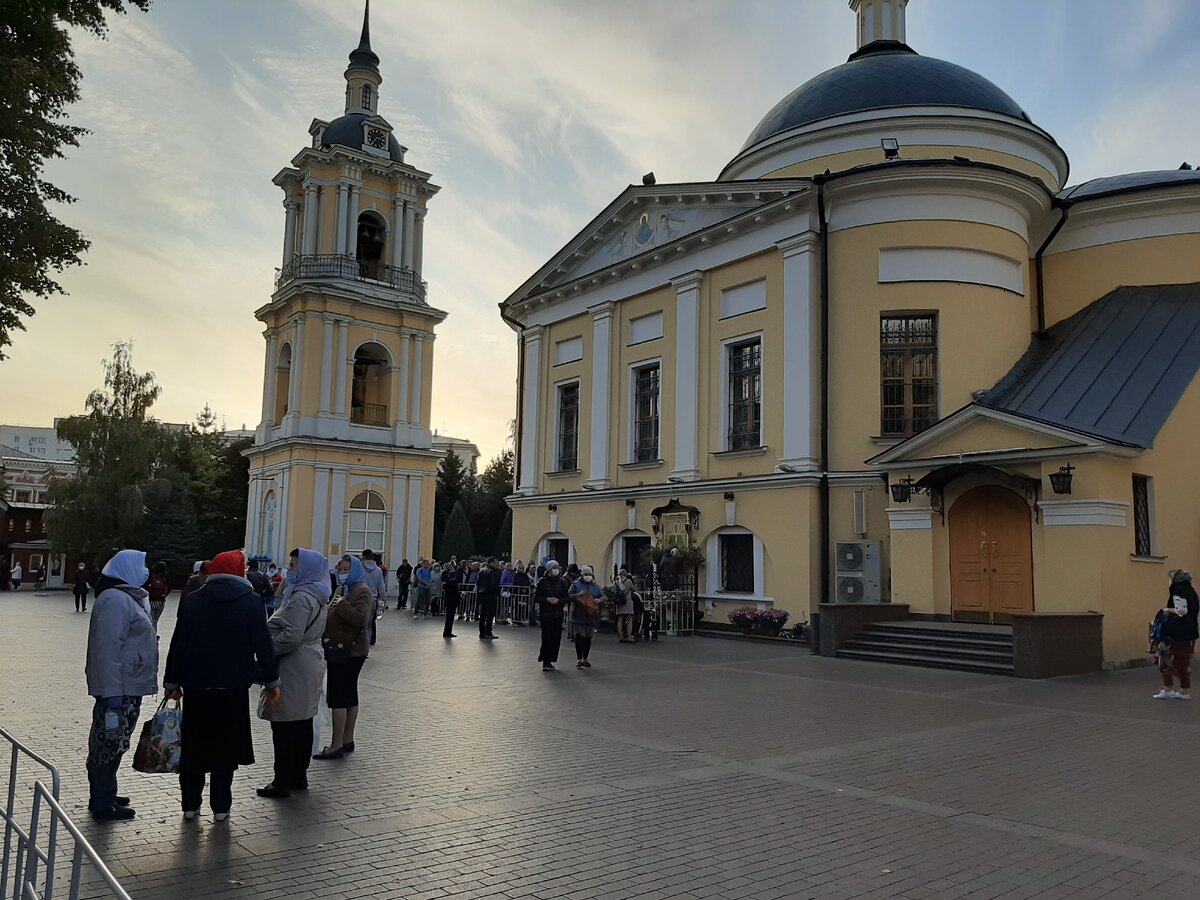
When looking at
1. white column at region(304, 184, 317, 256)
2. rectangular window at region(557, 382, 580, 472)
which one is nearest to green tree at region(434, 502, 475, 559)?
white column at region(304, 184, 317, 256)

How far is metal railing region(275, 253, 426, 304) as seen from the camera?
4328 cm

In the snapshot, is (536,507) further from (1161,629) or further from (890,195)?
(1161,629)

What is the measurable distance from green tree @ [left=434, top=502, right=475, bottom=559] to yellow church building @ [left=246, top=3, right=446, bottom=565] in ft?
28.1

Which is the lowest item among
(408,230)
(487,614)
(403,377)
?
(487,614)

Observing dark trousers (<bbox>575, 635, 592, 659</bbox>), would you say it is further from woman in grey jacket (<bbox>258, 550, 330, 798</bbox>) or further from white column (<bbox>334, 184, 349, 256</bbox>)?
white column (<bbox>334, 184, 349, 256</bbox>)

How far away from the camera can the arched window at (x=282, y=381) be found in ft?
148

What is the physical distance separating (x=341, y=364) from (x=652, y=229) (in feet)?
70.2

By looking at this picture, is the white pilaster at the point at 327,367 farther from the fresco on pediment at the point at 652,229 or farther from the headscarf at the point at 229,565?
the headscarf at the point at 229,565

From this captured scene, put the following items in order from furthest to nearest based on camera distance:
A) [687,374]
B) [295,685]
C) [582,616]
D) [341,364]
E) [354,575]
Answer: [341,364] → [687,374] → [582,616] → [354,575] → [295,685]

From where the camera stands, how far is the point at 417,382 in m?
45.4

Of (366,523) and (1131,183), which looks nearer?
(1131,183)

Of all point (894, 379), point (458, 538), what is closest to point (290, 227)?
point (458, 538)

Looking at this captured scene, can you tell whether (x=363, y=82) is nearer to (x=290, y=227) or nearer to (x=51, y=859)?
(x=290, y=227)

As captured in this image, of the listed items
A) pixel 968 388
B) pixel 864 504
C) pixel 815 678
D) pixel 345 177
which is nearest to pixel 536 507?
pixel 864 504
